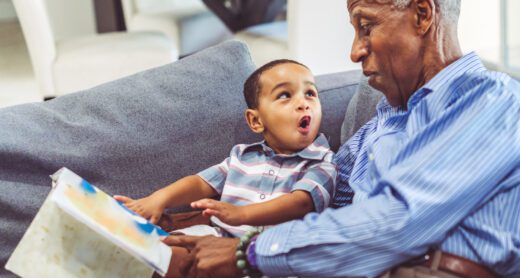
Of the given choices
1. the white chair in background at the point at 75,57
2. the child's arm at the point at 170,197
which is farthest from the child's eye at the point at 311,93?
the white chair in background at the point at 75,57

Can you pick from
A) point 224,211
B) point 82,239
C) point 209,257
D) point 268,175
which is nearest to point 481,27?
point 268,175

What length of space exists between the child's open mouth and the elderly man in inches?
14.1

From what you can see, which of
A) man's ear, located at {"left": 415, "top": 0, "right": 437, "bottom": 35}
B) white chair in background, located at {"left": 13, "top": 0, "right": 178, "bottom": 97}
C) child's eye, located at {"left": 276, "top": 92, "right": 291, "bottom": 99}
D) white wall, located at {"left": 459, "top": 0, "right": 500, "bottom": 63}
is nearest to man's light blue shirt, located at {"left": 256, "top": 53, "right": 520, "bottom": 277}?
man's ear, located at {"left": 415, "top": 0, "right": 437, "bottom": 35}

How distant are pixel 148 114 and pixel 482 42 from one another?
2.97 metres

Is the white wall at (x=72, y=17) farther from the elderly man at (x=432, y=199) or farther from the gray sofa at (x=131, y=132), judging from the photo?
the elderly man at (x=432, y=199)

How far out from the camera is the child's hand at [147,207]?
60.7 inches

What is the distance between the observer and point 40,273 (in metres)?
1.16

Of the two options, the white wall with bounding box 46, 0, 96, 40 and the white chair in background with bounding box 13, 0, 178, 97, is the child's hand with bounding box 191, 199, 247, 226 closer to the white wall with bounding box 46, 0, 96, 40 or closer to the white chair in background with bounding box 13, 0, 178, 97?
the white chair in background with bounding box 13, 0, 178, 97

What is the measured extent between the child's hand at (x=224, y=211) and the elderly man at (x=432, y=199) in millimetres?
127

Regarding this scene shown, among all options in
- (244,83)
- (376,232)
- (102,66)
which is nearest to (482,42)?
(102,66)

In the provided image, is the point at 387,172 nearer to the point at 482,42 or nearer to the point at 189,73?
the point at 189,73

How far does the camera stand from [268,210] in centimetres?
144

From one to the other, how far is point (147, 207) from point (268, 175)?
288 mm

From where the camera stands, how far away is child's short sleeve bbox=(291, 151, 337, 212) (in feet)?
4.86
